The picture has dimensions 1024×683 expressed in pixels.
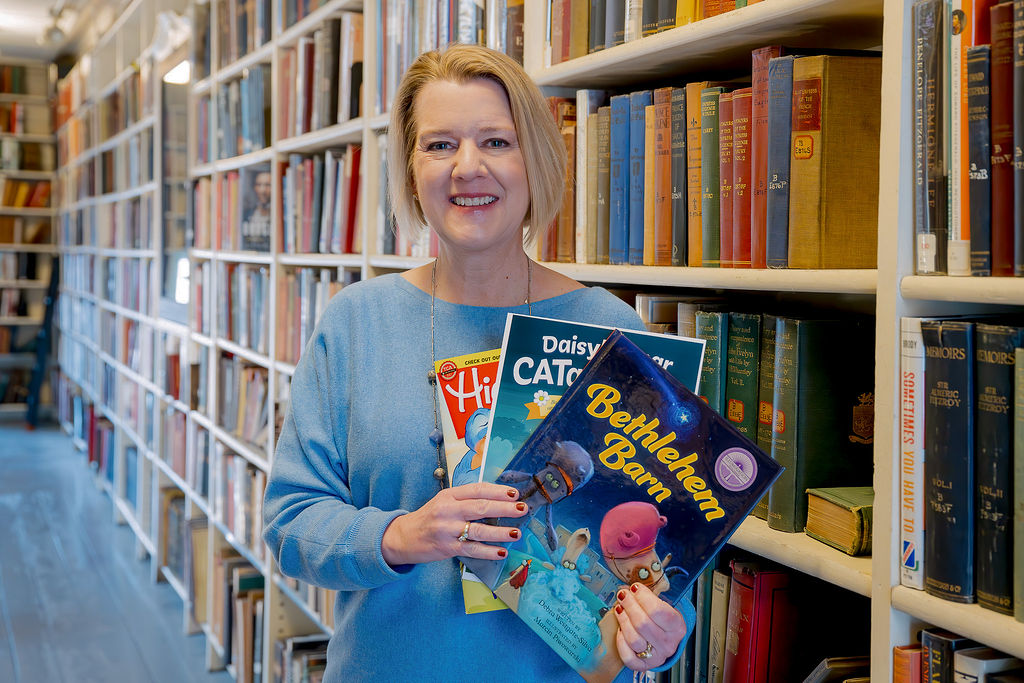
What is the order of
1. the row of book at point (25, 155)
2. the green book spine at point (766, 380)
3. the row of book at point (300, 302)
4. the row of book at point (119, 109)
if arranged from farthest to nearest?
the row of book at point (25, 155)
the row of book at point (119, 109)
the row of book at point (300, 302)
the green book spine at point (766, 380)

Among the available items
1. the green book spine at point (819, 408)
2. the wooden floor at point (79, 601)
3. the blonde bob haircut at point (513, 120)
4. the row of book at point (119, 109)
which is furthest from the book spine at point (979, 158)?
the row of book at point (119, 109)

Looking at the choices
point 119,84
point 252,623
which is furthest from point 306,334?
point 119,84

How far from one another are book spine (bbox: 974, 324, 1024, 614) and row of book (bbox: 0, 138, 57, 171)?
338 inches

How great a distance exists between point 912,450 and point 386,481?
0.57 metres

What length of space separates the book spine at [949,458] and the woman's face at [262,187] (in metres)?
2.35

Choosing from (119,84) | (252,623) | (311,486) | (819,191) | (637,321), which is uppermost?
(119,84)

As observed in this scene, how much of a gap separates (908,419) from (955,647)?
232 millimetres

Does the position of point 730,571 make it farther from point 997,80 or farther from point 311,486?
point 997,80

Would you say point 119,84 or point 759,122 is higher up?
point 119,84

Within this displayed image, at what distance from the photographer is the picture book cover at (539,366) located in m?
0.97

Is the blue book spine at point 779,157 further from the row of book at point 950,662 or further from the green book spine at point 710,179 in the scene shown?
the row of book at point 950,662

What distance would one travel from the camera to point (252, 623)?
9.76 ft

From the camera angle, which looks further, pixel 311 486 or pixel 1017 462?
pixel 311 486

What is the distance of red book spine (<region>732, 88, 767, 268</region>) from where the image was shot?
1148mm
